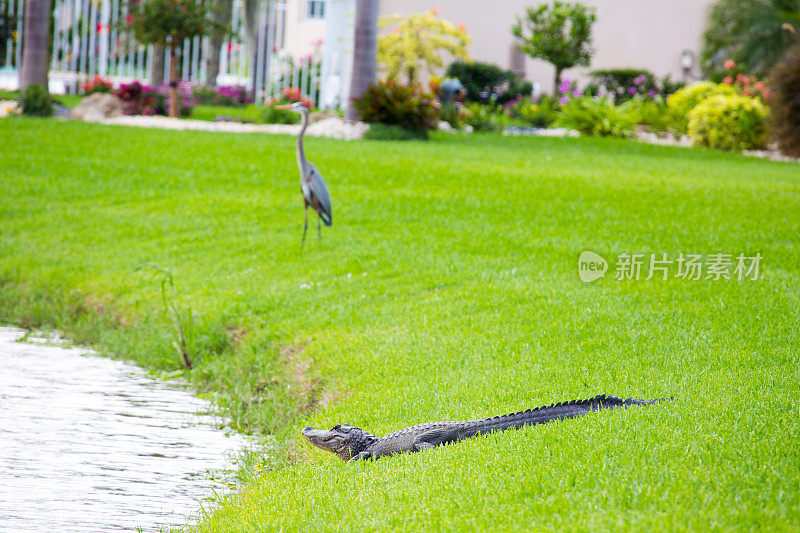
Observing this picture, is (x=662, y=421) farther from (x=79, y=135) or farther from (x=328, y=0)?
(x=328, y=0)

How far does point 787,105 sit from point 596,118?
447cm

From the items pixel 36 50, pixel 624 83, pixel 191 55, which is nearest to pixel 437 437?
pixel 36 50

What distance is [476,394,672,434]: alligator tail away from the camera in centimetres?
427

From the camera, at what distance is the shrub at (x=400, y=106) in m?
16.5

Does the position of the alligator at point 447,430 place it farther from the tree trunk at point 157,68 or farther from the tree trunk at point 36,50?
the tree trunk at point 157,68

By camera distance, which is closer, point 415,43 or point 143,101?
point 143,101

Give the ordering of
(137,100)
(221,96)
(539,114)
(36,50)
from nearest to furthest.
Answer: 1. (137,100)
2. (36,50)
3. (539,114)
4. (221,96)

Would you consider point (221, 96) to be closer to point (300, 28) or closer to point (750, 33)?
point (300, 28)

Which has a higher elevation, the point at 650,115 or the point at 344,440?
the point at 650,115

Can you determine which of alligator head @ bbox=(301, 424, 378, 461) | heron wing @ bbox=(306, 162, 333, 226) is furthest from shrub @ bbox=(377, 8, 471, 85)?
alligator head @ bbox=(301, 424, 378, 461)

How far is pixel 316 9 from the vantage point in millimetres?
33812

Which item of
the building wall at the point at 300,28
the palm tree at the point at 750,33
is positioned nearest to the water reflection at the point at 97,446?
the palm tree at the point at 750,33

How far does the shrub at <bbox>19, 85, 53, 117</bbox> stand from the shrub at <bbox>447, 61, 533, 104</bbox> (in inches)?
473

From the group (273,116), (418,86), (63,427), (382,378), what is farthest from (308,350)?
(273,116)
